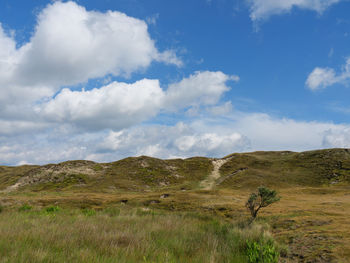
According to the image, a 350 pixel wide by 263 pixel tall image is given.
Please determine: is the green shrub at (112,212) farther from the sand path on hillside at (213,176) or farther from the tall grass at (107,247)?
the sand path on hillside at (213,176)

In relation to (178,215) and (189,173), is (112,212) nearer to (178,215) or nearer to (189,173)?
(178,215)

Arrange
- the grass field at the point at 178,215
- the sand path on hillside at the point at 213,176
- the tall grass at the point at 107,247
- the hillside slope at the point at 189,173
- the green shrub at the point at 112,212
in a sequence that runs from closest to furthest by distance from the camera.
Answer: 1. the tall grass at the point at 107,247
2. the grass field at the point at 178,215
3. the green shrub at the point at 112,212
4. the hillside slope at the point at 189,173
5. the sand path on hillside at the point at 213,176

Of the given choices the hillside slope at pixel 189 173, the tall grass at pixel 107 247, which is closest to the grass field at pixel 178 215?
the tall grass at pixel 107 247

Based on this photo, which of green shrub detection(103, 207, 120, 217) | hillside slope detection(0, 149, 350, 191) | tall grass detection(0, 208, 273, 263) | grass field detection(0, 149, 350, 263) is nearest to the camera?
tall grass detection(0, 208, 273, 263)

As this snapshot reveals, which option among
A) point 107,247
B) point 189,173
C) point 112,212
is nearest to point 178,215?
point 112,212

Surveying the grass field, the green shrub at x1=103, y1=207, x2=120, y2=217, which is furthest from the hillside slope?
the green shrub at x1=103, y1=207, x2=120, y2=217

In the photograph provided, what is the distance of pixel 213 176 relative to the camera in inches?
2963

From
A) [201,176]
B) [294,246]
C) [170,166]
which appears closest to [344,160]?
[201,176]

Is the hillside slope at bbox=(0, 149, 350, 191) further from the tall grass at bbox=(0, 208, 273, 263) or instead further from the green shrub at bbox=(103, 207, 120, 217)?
the tall grass at bbox=(0, 208, 273, 263)

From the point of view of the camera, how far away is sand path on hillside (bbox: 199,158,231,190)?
202 ft

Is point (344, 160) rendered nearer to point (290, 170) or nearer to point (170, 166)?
point (290, 170)

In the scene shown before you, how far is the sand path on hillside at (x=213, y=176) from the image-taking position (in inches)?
2424

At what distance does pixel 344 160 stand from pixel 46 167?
10504 centimetres

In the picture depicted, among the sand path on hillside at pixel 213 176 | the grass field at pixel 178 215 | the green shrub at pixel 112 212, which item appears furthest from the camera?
the sand path on hillside at pixel 213 176
